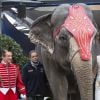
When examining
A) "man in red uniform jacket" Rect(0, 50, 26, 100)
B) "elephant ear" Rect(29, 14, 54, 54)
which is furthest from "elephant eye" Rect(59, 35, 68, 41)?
"man in red uniform jacket" Rect(0, 50, 26, 100)

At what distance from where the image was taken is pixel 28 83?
10258mm

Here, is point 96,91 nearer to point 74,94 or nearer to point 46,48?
point 74,94

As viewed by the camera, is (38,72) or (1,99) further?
(38,72)

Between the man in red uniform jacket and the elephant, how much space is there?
0.60m

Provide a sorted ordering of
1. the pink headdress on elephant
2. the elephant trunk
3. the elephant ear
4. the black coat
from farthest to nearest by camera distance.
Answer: the black coat → the elephant ear → the pink headdress on elephant → the elephant trunk

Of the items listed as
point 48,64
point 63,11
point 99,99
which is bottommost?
point 99,99

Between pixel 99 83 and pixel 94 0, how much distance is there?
675cm

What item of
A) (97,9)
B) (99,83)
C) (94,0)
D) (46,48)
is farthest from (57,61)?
(97,9)

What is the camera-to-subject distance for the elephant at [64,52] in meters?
8.68

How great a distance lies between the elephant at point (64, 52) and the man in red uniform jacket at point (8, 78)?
0.60 meters

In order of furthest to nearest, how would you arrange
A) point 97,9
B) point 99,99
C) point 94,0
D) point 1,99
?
point 97,9, point 94,0, point 99,99, point 1,99

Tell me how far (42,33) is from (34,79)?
89cm

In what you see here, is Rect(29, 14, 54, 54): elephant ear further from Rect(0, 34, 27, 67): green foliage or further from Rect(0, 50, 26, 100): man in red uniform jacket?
Rect(0, 34, 27, 67): green foliage

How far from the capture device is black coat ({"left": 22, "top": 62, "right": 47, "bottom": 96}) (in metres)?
10.2
